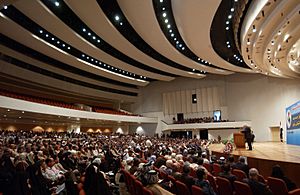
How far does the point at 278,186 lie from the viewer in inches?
148

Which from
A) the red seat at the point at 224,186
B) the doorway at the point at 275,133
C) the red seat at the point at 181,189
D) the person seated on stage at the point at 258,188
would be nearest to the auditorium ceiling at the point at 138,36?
the red seat at the point at 181,189

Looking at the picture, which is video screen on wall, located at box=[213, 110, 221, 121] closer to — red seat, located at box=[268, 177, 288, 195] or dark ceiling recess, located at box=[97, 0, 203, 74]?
dark ceiling recess, located at box=[97, 0, 203, 74]

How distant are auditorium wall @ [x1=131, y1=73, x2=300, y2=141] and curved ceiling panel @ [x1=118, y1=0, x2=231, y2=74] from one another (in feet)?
30.0

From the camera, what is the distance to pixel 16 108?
1470cm

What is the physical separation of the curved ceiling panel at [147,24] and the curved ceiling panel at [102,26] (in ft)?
3.43

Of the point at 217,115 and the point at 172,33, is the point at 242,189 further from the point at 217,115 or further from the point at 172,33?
the point at 217,115

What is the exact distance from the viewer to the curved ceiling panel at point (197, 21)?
34.3 ft

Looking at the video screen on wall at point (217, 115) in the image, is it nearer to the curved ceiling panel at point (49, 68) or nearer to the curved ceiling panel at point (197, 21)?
the curved ceiling panel at point (49, 68)

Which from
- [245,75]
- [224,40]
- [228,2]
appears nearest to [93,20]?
[228,2]

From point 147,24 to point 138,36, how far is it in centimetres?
322

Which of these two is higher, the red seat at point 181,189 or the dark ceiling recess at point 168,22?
the dark ceiling recess at point 168,22

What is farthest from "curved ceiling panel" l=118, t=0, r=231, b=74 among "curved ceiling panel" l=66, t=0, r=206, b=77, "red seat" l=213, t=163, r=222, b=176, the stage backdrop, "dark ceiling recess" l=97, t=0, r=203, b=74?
the stage backdrop

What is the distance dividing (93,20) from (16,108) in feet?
21.5

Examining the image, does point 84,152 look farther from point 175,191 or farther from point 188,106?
point 188,106
